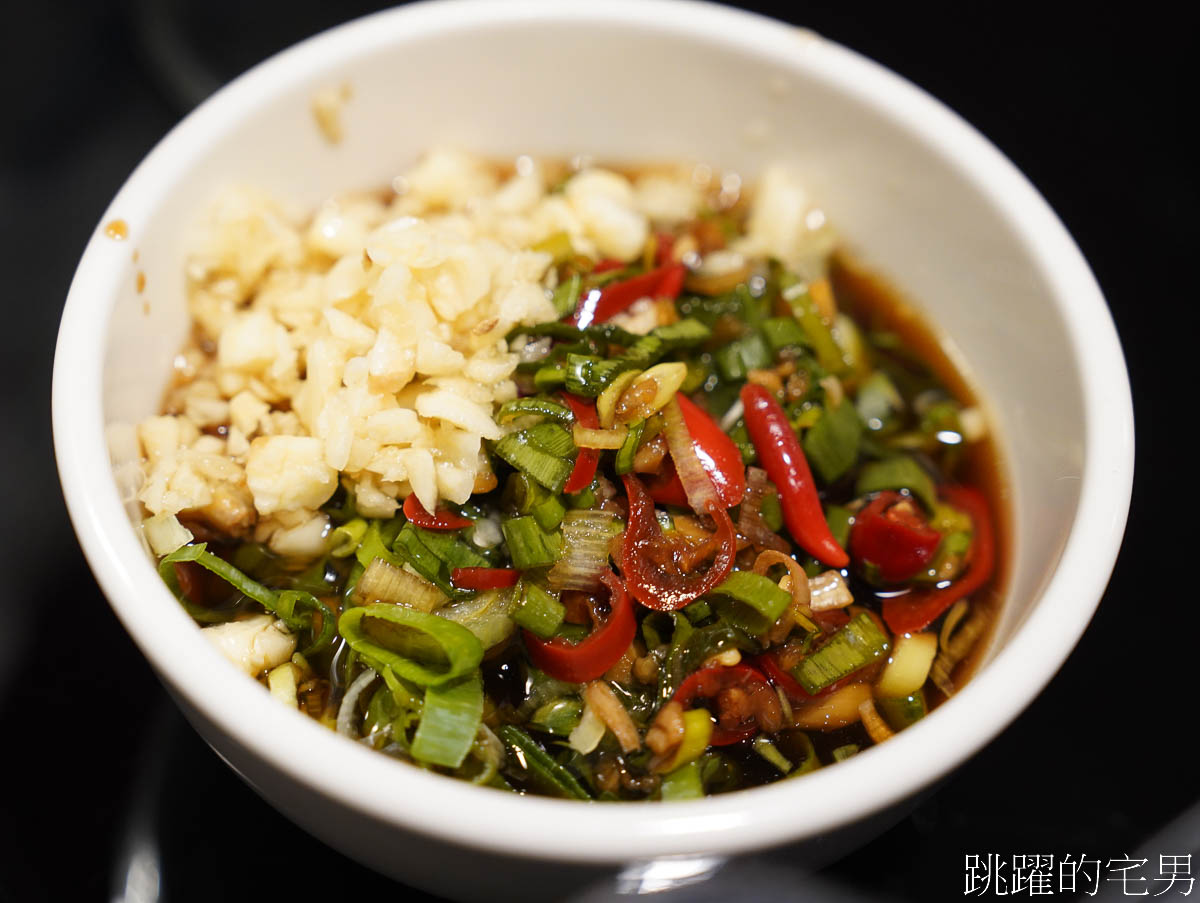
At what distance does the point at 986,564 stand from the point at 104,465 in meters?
1.19

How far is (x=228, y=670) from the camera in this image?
103cm

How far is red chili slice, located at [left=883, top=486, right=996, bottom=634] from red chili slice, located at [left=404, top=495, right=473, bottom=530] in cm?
62

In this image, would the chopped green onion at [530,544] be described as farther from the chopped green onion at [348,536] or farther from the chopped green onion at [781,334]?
the chopped green onion at [781,334]

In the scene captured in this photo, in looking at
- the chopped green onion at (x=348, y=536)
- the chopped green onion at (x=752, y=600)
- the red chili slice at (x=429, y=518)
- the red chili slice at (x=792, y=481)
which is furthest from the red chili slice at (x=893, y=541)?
the chopped green onion at (x=348, y=536)

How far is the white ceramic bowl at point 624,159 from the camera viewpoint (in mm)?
953

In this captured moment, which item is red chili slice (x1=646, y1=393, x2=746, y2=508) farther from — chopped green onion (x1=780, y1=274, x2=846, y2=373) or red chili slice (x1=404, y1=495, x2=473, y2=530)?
chopped green onion (x1=780, y1=274, x2=846, y2=373)

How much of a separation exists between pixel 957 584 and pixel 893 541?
0.13 metres

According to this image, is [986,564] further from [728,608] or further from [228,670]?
[228,670]

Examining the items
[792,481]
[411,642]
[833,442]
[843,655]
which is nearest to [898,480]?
[833,442]

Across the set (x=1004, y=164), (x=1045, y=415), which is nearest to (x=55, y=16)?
(x=1004, y=164)

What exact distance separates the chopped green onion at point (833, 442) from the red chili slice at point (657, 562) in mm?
259

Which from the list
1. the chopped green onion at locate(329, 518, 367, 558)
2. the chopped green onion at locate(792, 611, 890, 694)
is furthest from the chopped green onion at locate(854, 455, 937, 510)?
the chopped green onion at locate(329, 518, 367, 558)

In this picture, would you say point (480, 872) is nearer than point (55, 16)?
Yes

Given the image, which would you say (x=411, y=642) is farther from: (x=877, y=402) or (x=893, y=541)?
(x=877, y=402)
